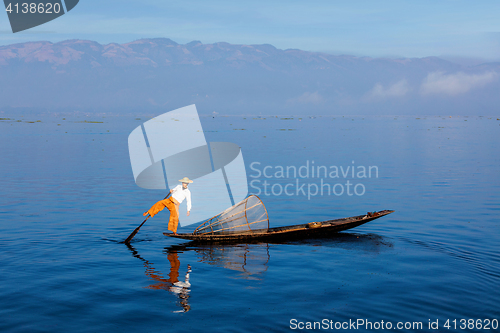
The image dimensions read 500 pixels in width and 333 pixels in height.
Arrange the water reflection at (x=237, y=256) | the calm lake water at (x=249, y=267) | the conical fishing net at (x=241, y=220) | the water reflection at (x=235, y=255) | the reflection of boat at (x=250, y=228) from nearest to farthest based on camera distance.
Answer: the calm lake water at (x=249, y=267)
the water reflection at (x=235, y=255)
the water reflection at (x=237, y=256)
the reflection of boat at (x=250, y=228)
the conical fishing net at (x=241, y=220)

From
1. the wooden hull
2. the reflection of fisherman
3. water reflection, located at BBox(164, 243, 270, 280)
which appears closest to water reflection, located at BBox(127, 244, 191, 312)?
the reflection of fisherman

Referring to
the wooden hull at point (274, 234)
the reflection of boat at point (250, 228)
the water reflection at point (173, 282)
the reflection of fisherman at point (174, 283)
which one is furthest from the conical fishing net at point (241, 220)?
the reflection of fisherman at point (174, 283)

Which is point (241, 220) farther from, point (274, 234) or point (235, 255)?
point (235, 255)

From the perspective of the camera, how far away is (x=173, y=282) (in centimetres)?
1528

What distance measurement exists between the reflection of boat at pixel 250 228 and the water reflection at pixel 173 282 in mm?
2816

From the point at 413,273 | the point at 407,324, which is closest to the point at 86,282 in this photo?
the point at 407,324

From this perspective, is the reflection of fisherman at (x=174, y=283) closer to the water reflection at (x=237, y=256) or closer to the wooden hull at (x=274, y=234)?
the water reflection at (x=237, y=256)

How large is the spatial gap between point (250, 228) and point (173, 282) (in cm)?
634

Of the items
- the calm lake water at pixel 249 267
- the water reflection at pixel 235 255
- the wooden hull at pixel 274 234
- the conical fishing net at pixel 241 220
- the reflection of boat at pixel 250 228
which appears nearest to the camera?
the calm lake water at pixel 249 267

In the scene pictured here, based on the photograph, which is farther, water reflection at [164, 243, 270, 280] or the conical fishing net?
the conical fishing net

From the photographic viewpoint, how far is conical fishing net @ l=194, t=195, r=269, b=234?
20703 mm

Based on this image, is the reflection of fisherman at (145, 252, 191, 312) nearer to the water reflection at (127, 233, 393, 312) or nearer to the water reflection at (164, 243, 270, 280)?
the water reflection at (127, 233, 393, 312)

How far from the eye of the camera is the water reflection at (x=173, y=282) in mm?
Result: 13898

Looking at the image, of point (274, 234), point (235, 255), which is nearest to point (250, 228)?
point (274, 234)
